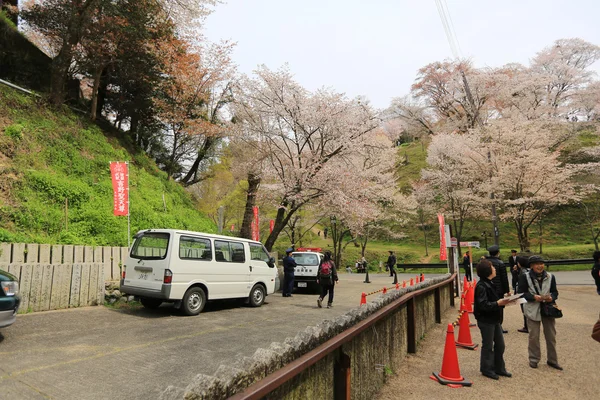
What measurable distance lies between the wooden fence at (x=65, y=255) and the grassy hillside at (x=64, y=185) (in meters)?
0.87

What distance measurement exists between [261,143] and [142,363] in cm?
1437

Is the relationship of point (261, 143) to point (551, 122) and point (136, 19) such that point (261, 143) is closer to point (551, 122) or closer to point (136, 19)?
point (136, 19)

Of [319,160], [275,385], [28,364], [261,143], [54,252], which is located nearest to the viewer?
[275,385]

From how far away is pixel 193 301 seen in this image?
27.6 feet

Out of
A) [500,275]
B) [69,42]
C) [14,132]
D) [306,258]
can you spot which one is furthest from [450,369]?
[69,42]

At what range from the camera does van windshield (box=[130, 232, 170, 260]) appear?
7.90m

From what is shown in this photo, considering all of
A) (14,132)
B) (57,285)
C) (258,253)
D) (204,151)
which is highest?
(204,151)

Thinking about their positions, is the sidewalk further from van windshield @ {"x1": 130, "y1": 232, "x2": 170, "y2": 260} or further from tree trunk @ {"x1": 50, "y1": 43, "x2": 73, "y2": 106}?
tree trunk @ {"x1": 50, "y1": 43, "x2": 73, "y2": 106}

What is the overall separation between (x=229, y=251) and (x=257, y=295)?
196 centimetres

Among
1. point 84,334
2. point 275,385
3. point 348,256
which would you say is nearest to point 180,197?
point 84,334

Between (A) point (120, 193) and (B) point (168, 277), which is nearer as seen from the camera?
(B) point (168, 277)

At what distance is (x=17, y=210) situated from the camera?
949 centimetres

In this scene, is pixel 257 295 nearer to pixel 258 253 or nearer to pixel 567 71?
pixel 258 253

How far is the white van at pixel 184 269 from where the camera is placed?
778cm
